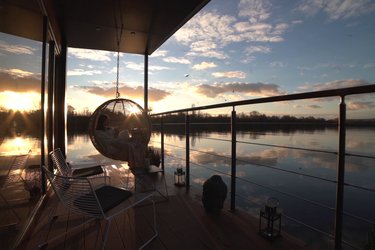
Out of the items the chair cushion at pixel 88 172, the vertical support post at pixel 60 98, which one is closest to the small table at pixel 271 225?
the chair cushion at pixel 88 172

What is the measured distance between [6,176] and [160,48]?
12.5 ft

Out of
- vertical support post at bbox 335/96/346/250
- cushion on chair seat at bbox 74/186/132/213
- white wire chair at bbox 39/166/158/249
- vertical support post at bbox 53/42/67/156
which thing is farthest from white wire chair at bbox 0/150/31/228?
vertical support post at bbox 53/42/67/156

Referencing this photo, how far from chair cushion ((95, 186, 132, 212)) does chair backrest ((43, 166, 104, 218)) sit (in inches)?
2.8

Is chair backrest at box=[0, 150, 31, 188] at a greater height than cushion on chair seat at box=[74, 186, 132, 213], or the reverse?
chair backrest at box=[0, 150, 31, 188]

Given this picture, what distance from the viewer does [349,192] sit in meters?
12.6

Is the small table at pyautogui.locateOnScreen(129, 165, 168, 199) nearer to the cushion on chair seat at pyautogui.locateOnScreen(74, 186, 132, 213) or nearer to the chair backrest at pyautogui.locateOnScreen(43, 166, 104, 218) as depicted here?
the cushion on chair seat at pyautogui.locateOnScreen(74, 186, 132, 213)

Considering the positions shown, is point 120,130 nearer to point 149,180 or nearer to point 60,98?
point 60,98

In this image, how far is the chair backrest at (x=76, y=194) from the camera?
4.46 feet

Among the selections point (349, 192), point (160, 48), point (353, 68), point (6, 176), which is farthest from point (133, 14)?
point (349, 192)

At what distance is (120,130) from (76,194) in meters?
3.13

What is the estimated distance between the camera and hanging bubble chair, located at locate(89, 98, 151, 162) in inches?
142

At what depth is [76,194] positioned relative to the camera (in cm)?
141

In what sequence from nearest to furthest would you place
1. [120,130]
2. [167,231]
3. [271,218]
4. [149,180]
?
[271,218]
[167,231]
[149,180]
[120,130]

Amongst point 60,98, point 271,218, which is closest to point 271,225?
point 271,218
